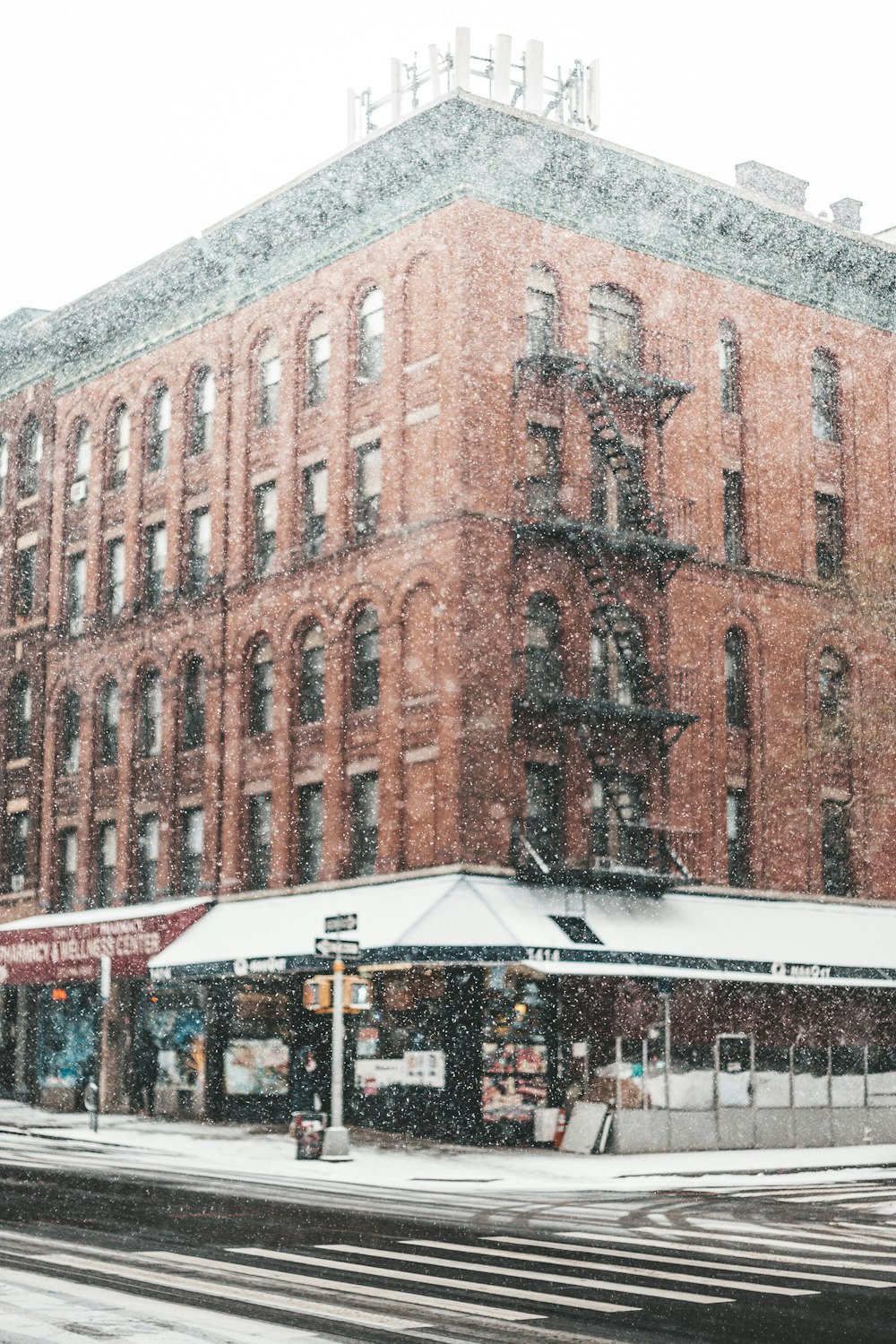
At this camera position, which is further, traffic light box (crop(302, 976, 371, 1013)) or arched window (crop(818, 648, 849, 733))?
arched window (crop(818, 648, 849, 733))

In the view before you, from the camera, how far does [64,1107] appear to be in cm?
3947

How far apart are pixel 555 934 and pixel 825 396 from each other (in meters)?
16.2

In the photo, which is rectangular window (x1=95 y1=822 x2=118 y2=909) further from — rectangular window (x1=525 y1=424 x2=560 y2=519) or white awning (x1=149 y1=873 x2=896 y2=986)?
rectangular window (x1=525 y1=424 x2=560 y2=519)

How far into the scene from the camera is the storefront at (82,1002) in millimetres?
36719

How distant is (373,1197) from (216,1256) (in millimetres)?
7047

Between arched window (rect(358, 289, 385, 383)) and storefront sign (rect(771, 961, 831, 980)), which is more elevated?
arched window (rect(358, 289, 385, 383))

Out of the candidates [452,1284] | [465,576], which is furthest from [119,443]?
[452,1284]

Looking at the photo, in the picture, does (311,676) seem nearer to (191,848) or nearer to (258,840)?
(258,840)

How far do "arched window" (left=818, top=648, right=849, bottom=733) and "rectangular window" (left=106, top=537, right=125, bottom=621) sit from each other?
56.2 ft

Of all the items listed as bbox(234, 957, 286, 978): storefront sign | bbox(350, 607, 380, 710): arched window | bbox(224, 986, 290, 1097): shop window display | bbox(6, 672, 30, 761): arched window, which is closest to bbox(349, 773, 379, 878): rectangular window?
bbox(350, 607, 380, 710): arched window

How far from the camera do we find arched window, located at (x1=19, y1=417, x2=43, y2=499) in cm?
4572

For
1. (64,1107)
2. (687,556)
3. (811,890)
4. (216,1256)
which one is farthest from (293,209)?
(216,1256)

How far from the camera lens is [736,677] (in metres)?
35.4

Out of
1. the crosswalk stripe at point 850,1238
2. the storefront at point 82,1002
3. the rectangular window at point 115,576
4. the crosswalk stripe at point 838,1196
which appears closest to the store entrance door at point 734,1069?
the crosswalk stripe at point 838,1196
